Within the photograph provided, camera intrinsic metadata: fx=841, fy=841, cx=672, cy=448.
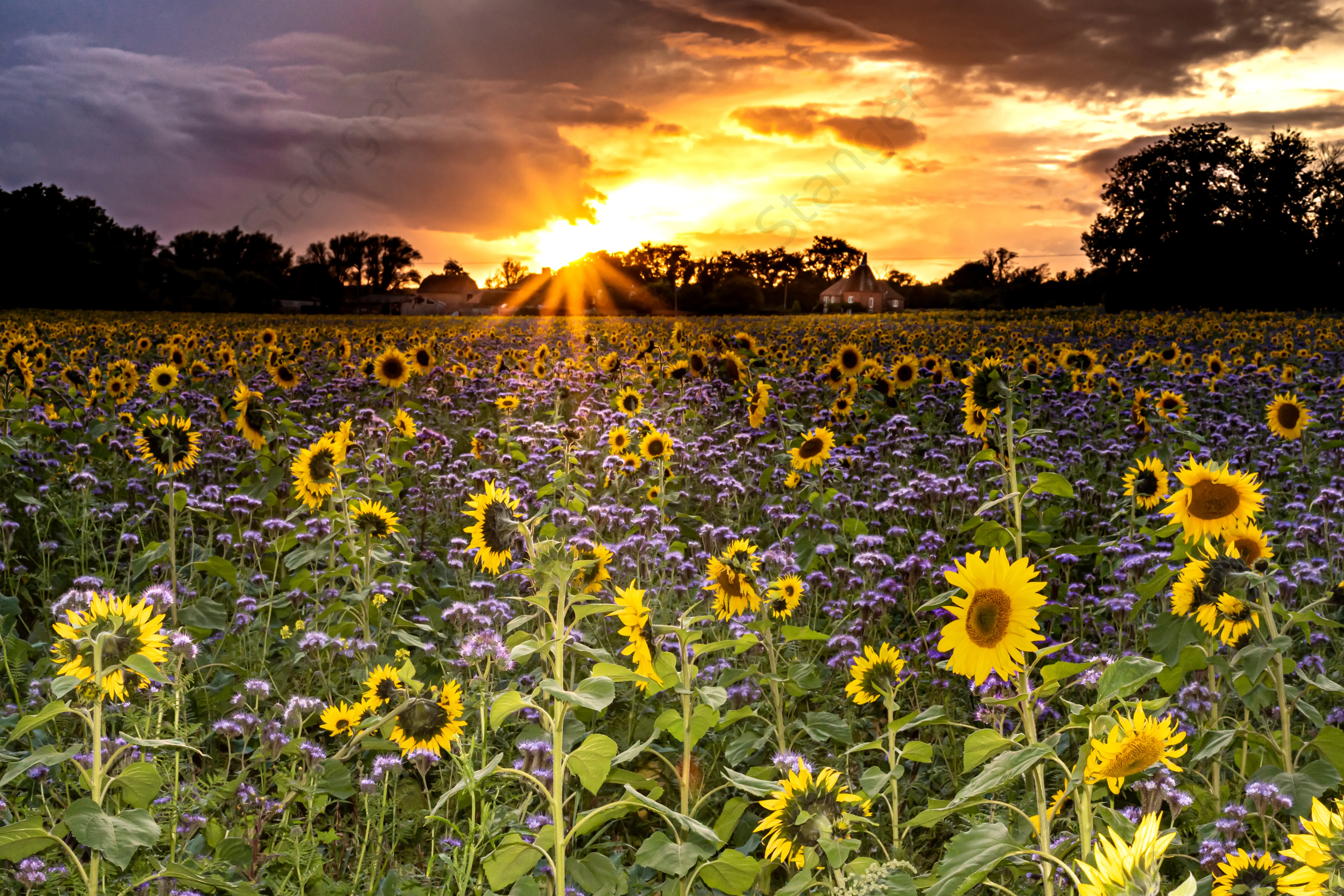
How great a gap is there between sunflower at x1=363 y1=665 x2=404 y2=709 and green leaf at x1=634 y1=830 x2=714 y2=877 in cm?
91

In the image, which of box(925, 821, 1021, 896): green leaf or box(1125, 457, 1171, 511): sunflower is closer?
box(925, 821, 1021, 896): green leaf

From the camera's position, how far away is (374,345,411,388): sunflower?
8484 mm

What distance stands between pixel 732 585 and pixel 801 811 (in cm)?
121

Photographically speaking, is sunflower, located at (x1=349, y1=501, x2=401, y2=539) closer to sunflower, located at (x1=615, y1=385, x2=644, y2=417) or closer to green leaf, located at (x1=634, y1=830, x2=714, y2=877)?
green leaf, located at (x1=634, y1=830, x2=714, y2=877)

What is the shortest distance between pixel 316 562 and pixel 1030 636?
421cm

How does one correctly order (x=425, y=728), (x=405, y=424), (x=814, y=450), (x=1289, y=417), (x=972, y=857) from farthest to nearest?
(x=1289, y=417), (x=405, y=424), (x=814, y=450), (x=425, y=728), (x=972, y=857)

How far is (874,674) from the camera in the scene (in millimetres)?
2744

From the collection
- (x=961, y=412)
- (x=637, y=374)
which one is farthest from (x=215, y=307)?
(x=961, y=412)

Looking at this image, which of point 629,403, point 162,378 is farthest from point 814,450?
point 162,378

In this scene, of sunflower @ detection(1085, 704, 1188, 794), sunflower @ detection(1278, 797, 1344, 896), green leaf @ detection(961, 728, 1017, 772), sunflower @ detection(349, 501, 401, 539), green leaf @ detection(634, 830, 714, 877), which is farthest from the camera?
sunflower @ detection(349, 501, 401, 539)

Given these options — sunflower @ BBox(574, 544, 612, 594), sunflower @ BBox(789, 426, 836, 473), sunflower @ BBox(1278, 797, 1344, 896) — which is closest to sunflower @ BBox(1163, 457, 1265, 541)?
sunflower @ BBox(574, 544, 612, 594)

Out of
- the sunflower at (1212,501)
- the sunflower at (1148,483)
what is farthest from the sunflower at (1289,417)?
the sunflower at (1212,501)

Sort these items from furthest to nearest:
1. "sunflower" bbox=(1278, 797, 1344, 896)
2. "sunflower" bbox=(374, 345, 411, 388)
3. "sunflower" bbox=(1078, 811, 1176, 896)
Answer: "sunflower" bbox=(374, 345, 411, 388), "sunflower" bbox=(1278, 797, 1344, 896), "sunflower" bbox=(1078, 811, 1176, 896)

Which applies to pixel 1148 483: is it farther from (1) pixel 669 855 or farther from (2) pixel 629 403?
(2) pixel 629 403
